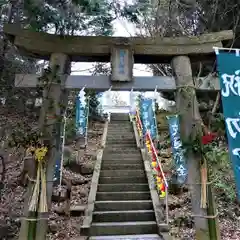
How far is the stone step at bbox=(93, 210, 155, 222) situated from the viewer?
6469 mm

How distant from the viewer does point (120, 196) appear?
7.38 meters

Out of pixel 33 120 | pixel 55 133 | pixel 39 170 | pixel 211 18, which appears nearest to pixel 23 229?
pixel 39 170

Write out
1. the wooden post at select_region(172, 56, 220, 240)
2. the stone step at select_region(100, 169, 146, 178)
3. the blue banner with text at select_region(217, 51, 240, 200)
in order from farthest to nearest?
the stone step at select_region(100, 169, 146, 178) → the wooden post at select_region(172, 56, 220, 240) → the blue banner with text at select_region(217, 51, 240, 200)

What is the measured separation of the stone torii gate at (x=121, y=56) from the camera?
204 inches

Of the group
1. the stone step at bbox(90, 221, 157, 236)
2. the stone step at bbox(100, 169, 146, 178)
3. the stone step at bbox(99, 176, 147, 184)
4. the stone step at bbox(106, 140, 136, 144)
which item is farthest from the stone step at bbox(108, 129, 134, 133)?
the stone step at bbox(90, 221, 157, 236)

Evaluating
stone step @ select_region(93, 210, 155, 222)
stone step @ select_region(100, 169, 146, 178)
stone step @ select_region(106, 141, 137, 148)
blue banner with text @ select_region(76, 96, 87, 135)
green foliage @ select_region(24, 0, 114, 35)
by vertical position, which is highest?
green foliage @ select_region(24, 0, 114, 35)

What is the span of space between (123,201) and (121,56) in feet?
11.4

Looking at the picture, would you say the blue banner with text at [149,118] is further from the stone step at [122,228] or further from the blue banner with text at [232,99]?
the blue banner with text at [232,99]

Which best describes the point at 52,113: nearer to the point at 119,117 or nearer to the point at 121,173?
the point at 121,173

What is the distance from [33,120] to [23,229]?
6.58 meters

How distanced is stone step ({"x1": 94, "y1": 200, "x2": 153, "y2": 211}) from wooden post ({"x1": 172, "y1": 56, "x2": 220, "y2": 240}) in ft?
7.46

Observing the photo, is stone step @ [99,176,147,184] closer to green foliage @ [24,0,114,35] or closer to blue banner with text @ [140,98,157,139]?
blue banner with text @ [140,98,157,139]

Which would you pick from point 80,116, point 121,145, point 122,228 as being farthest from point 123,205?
point 121,145

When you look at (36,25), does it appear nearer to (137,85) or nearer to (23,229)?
(137,85)
